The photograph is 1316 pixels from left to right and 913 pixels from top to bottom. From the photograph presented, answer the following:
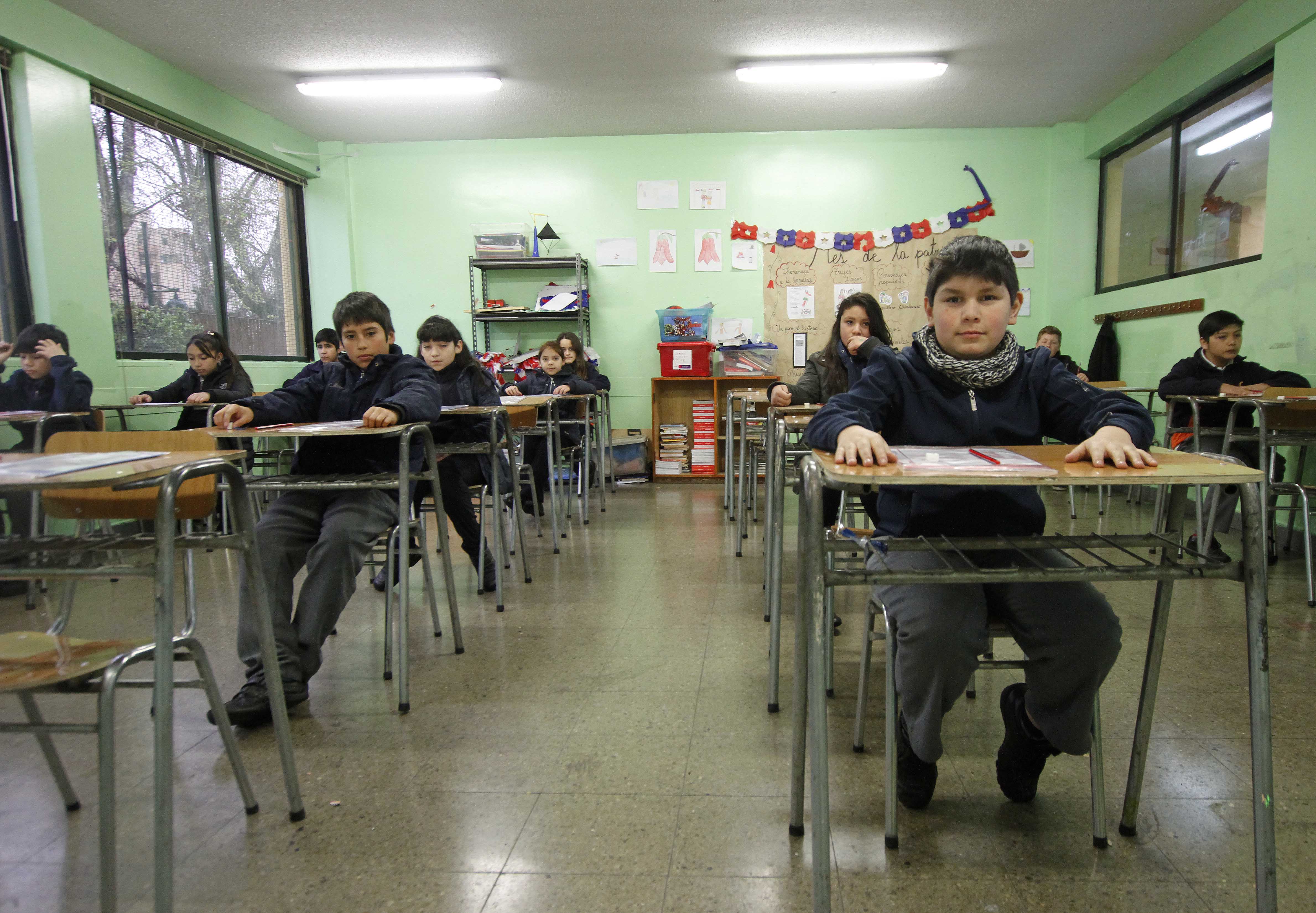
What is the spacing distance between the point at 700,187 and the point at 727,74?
1231 mm

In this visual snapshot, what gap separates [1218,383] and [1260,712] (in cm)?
305

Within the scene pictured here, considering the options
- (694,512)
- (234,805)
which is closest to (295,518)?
(234,805)

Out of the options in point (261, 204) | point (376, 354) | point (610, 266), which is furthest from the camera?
point (610, 266)

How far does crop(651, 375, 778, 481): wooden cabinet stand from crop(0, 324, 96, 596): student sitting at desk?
3562 millimetres

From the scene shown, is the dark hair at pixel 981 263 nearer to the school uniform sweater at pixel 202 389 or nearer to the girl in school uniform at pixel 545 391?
the girl in school uniform at pixel 545 391

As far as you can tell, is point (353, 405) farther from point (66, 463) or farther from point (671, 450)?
point (671, 450)

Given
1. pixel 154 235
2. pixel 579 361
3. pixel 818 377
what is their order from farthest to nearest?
pixel 579 361, pixel 154 235, pixel 818 377

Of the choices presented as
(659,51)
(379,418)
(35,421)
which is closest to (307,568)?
(379,418)

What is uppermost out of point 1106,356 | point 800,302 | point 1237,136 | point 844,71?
point 844,71

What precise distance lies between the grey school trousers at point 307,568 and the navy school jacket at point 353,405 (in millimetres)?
113

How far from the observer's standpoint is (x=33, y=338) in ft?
11.2

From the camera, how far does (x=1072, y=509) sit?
398 cm

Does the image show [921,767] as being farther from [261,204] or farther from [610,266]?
[261,204]

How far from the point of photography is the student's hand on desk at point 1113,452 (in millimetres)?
907
